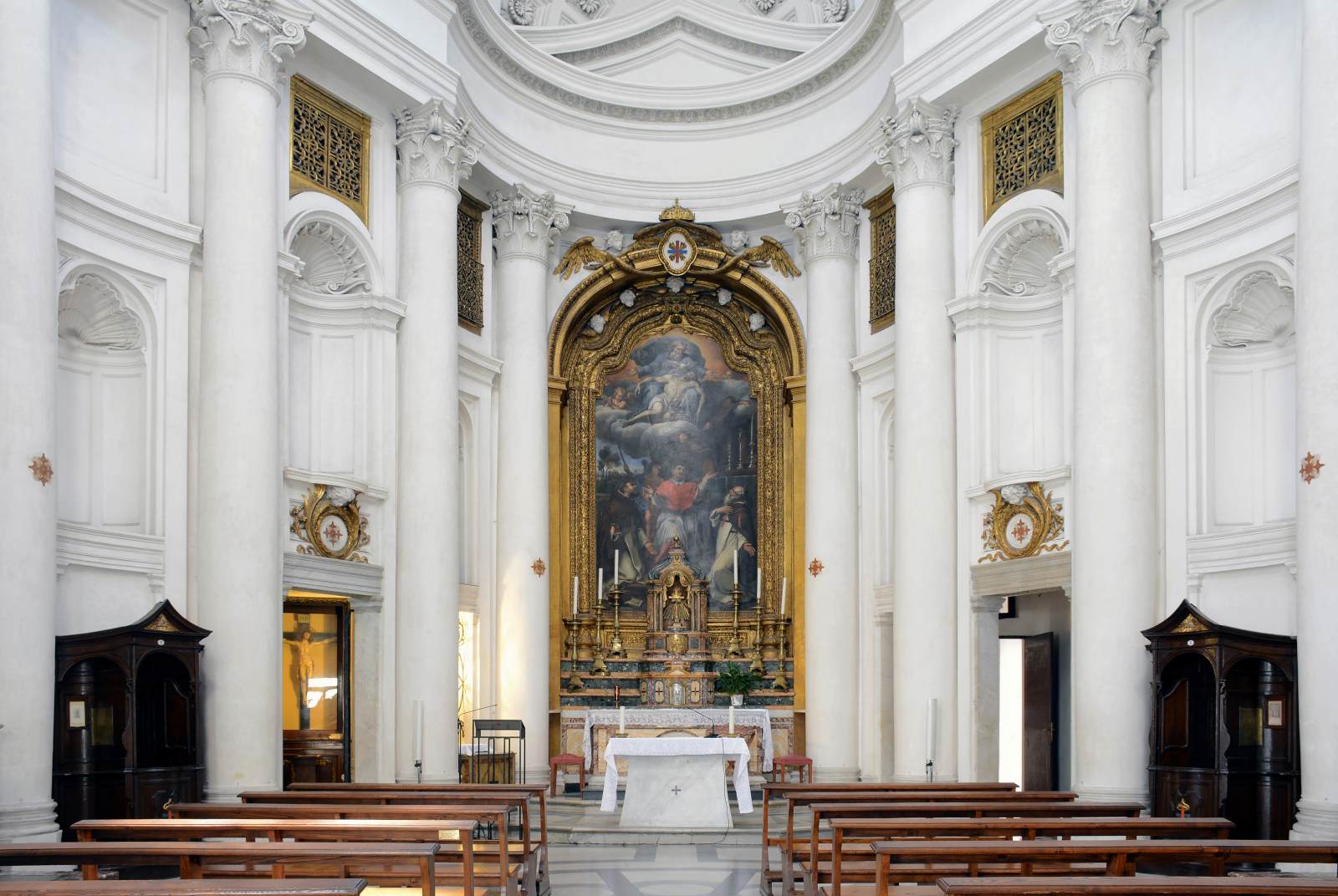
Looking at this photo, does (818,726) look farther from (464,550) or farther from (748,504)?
(464,550)

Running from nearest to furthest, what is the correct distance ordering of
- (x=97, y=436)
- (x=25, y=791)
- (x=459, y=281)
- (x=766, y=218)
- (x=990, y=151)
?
(x=25, y=791)
(x=97, y=436)
(x=990, y=151)
(x=459, y=281)
(x=766, y=218)

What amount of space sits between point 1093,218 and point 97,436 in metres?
9.79

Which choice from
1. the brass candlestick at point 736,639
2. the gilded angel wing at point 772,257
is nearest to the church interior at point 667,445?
the brass candlestick at point 736,639

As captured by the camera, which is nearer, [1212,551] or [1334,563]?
[1334,563]

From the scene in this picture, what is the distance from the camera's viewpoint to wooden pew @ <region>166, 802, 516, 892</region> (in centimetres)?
923

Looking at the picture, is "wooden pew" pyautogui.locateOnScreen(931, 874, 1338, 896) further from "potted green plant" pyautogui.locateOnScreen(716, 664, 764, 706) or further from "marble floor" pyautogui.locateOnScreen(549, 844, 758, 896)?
"potted green plant" pyautogui.locateOnScreen(716, 664, 764, 706)

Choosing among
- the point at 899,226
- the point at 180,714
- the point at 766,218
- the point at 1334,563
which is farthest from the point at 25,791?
the point at 766,218

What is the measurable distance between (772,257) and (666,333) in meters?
2.05

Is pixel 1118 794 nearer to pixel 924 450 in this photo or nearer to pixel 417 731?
pixel 924 450

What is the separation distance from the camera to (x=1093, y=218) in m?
14.0

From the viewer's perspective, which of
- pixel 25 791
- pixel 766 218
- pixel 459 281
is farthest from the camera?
pixel 766 218

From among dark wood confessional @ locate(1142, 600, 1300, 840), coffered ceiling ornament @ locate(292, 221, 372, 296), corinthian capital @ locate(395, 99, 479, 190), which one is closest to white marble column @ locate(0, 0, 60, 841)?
coffered ceiling ornament @ locate(292, 221, 372, 296)

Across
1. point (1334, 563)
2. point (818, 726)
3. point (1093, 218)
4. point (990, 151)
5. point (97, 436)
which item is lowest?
point (818, 726)

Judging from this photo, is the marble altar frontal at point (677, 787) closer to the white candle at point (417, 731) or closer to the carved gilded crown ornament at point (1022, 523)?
the white candle at point (417, 731)
